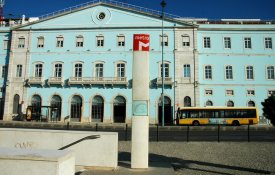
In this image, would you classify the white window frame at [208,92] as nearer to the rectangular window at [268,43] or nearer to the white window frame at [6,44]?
the rectangular window at [268,43]

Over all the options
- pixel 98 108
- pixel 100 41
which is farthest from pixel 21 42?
pixel 98 108

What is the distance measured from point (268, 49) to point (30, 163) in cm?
Answer: 3720

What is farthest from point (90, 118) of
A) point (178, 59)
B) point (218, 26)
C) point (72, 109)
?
point (218, 26)

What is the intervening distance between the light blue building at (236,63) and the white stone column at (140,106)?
27461 mm

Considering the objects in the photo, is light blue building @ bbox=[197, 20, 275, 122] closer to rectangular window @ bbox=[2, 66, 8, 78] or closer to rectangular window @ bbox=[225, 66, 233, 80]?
rectangular window @ bbox=[225, 66, 233, 80]

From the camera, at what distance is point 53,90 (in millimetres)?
37875

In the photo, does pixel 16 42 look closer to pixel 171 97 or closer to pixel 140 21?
pixel 140 21

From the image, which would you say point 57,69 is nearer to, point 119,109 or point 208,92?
point 119,109

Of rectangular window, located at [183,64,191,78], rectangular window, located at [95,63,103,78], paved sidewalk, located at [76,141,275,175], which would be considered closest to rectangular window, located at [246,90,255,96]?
rectangular window, located at [183,64,191,78]

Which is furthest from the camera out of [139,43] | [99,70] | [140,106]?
[99,70]

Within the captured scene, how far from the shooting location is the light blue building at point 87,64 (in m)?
36.8

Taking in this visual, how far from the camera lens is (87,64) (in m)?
37.8

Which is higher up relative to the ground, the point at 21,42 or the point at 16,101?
the point at 21,42

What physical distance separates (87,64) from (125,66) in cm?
500
